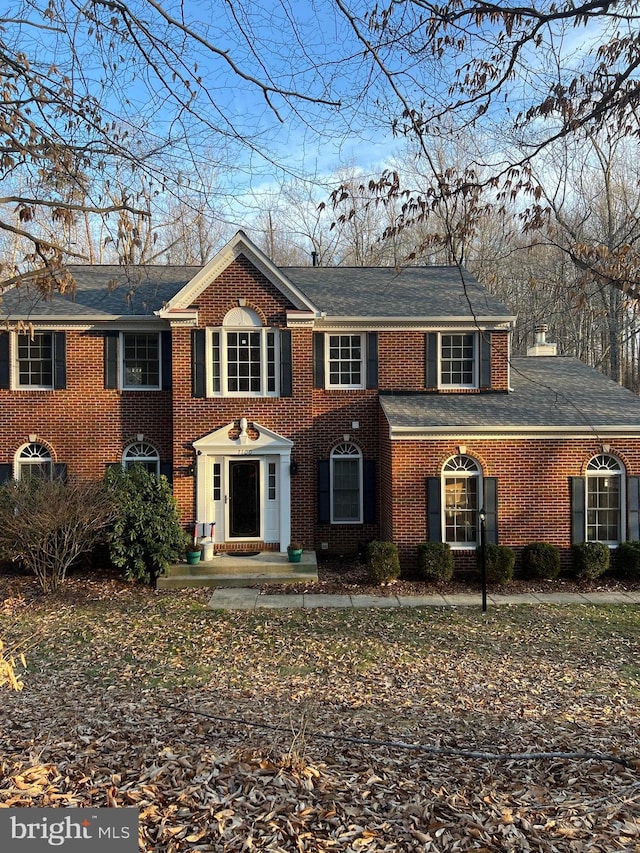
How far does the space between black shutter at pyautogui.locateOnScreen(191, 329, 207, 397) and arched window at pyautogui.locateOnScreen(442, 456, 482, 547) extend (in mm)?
6074

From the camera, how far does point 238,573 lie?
12.3 meters

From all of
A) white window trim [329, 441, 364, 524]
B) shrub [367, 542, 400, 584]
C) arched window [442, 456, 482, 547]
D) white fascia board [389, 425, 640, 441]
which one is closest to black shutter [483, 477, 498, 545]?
arched window [442, 456, 482, 547]

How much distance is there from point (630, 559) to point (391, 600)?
5600 millimetres

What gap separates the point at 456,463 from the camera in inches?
502

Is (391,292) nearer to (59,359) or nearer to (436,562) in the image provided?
(436,562)

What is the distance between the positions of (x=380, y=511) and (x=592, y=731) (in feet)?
29.1

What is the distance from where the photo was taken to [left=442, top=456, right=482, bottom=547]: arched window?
12.7 metres

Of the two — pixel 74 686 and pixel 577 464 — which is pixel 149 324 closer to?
pixel 74 686

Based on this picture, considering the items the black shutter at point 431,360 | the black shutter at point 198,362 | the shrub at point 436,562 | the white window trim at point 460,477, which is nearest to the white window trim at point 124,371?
the black shutter at point 198,362

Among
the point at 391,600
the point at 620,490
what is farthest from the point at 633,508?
the point at 391,600

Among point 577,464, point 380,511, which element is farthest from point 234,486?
point 577,464

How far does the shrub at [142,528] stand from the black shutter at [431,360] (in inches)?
279

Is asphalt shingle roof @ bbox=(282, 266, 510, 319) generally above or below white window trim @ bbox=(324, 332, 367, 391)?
above

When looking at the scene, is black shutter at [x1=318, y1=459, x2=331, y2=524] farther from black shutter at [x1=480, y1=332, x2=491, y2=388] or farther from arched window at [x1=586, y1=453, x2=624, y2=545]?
arched window at [x1=586, y1=453, x2=624, y2=545]
